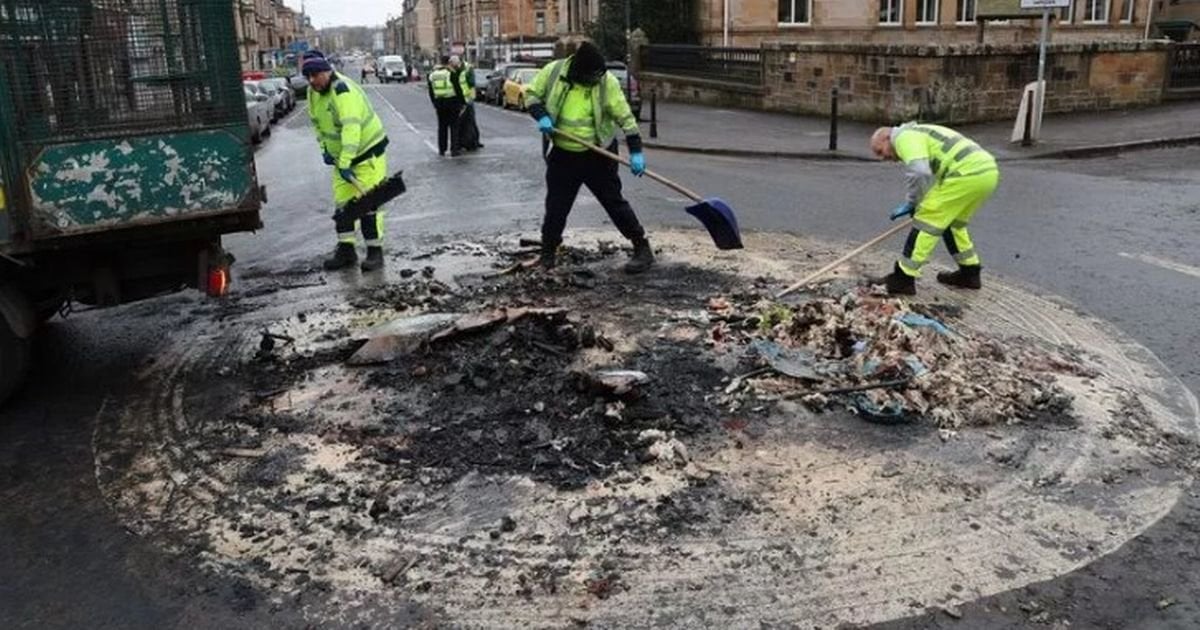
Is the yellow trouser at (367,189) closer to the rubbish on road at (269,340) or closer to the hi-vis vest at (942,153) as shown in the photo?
the rubbish on road at (269,340)

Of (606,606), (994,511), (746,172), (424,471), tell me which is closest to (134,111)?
(424,471)

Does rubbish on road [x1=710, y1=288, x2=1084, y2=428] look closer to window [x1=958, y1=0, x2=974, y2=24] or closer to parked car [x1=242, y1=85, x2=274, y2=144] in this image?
parked car [x1=242, y1=85, x2=274, y2=144]

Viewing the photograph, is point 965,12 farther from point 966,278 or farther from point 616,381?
point 616,381

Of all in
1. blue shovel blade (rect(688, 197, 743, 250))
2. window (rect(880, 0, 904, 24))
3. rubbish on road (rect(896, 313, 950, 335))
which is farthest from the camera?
window (rect(880, 0, 904, 24))

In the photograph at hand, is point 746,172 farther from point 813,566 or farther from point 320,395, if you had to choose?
point 813,566

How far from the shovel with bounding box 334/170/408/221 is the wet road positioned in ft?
2.57

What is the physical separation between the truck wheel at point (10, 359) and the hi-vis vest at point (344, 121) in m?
3.30

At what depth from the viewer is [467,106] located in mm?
17328

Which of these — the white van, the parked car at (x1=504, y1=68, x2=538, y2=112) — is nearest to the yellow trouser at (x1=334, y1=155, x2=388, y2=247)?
the parked car at (x1=504, y1=68, x2=538, y2=112)

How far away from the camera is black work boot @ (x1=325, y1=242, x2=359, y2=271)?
330 inches

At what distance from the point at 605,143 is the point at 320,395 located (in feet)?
12.2

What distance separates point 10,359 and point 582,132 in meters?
4.35

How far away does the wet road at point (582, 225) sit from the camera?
136 inches

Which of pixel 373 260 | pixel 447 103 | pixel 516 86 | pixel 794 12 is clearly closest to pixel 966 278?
pixel 373 260
